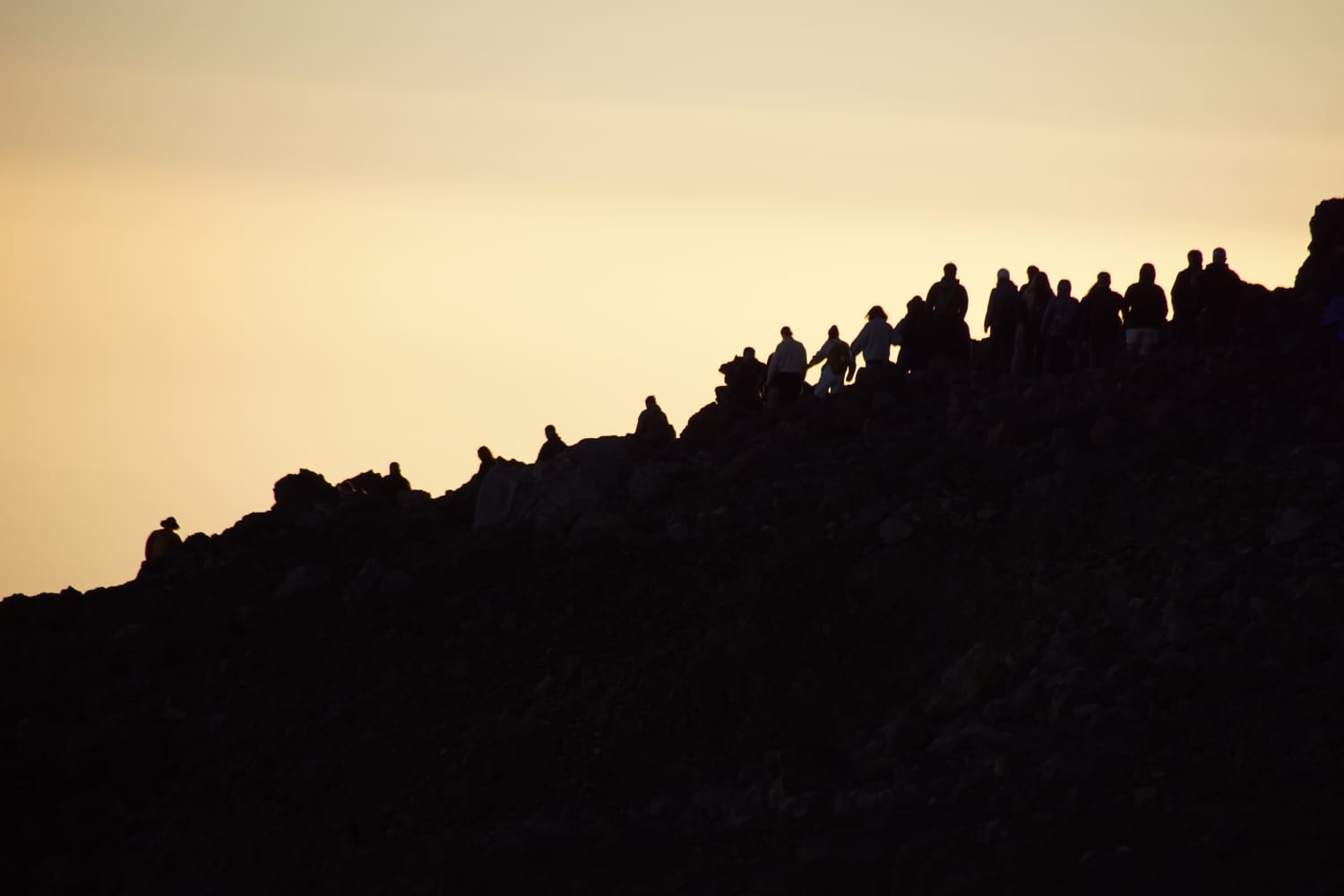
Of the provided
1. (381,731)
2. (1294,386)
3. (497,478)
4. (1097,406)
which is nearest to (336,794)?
(381,731)

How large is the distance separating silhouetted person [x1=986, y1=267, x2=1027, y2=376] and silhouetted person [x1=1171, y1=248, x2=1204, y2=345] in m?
2.02

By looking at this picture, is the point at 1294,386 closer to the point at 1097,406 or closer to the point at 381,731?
the point at 1097,406

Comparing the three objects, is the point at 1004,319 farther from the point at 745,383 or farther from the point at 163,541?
the point at 163,541

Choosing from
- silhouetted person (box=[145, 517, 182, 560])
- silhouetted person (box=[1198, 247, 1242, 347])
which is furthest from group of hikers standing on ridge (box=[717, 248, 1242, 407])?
silhouetted person (box=[145, 517, 182, 560])

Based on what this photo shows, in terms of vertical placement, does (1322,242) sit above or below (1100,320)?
above

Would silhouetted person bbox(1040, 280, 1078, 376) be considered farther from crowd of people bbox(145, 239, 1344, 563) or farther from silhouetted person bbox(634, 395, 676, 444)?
silhouetted person bbox(634, 395, 676, 444)

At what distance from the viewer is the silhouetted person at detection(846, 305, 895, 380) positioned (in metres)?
32.2

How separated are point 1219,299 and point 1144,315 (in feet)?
3.14

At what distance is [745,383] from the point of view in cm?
3384

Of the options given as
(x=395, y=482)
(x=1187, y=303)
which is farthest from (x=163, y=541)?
(x=1187, y=303)

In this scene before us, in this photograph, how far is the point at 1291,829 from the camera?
778 inches

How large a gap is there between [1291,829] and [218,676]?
14974mm

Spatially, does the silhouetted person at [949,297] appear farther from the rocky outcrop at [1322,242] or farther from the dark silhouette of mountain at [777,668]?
A: the rocky outcrop at [1322,242]

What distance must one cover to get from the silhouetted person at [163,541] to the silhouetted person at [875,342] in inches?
437
